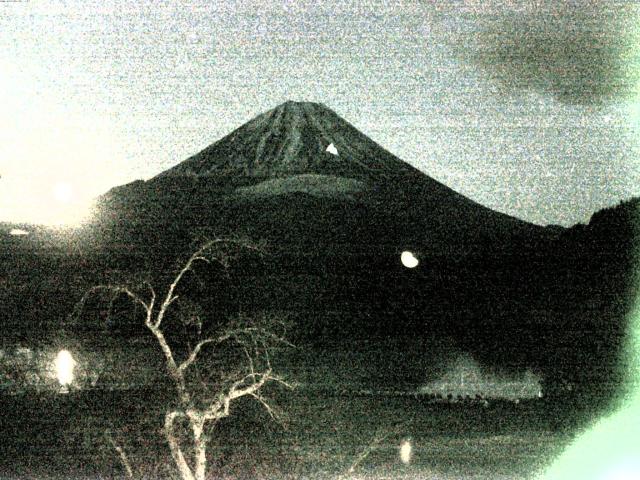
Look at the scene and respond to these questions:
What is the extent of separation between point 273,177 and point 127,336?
33868 millimetres

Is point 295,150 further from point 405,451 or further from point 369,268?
point 405,451

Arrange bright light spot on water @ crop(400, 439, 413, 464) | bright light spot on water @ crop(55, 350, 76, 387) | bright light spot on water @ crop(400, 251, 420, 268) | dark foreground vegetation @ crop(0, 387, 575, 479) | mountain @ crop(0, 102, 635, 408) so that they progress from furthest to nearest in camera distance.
Answer: bright light spot on water @ crop(400, 251, 420, 268) < mountain @ crop(0, 102, 635, 408) < bright light spot on water @ crop(55, 350, 76, 387) < bright light spot on water @ crop(400, 439, 413, 464) < dark foreground vegetation @ crop(0, 387, 575, 479)

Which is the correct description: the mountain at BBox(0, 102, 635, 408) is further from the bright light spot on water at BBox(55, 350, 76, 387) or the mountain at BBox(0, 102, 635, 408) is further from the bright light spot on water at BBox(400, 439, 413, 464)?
the bright light spot on water at BBox(400, 439, 413, 464)

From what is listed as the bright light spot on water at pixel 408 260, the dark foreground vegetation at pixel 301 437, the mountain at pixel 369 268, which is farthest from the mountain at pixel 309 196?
the dark foreground vegetation at pixel 301 437

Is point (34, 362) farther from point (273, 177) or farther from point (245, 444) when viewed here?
point (273, 177)

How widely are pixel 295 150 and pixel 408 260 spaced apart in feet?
93.6

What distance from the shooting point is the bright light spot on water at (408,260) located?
1205 inches

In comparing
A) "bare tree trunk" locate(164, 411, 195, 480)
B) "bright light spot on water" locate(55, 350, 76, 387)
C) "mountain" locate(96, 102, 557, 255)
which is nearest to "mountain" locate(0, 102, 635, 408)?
"mountain" locate(96, 102, 557, 255)

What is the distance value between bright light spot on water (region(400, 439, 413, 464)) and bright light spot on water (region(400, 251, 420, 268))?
707 inches

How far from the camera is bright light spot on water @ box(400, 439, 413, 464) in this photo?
11727 mm

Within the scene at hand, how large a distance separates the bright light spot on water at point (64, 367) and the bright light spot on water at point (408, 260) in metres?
16.6

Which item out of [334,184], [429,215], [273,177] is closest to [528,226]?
[429,215]

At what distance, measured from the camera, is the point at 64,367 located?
16984 millimetres

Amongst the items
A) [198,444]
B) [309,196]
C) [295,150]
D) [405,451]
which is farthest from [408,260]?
[295,150]
